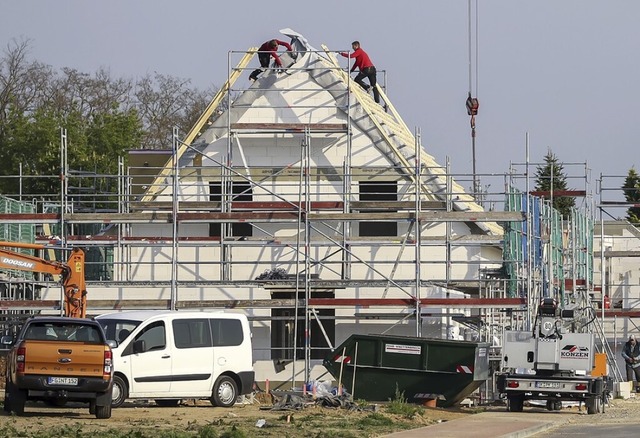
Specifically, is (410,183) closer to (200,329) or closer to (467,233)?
(467,233)

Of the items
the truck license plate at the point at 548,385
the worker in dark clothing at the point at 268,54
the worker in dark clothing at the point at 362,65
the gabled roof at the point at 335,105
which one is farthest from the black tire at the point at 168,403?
the worker in dark clothing at the point at 362,65

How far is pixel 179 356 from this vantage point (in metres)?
27.8

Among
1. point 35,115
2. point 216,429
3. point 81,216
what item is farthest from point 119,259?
point 35,115

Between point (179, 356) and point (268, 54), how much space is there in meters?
14.3

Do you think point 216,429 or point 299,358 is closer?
point 216,429

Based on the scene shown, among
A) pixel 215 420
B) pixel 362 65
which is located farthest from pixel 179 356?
pixel 362 65

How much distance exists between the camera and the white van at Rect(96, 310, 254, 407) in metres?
27.2

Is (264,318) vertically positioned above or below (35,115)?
below

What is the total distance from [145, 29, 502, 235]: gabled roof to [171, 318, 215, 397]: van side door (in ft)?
36.5

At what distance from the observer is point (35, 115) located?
212 ft

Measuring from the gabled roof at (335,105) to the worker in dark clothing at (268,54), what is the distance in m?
0.28

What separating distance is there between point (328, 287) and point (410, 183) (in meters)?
5.34

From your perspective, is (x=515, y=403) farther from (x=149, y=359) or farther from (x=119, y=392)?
(x=119, y=392)

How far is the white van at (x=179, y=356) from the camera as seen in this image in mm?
27172
